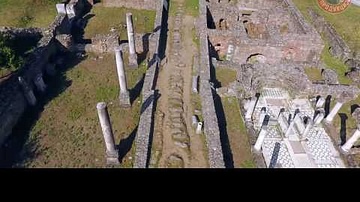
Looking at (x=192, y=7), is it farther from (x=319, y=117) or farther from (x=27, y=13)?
(x=319, y=117)

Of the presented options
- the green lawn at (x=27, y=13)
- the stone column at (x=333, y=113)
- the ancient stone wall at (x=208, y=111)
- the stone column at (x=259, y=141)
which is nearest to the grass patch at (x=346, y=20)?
the stone column at (x=333, y=113)

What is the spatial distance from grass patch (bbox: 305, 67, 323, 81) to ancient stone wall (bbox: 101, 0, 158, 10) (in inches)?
503

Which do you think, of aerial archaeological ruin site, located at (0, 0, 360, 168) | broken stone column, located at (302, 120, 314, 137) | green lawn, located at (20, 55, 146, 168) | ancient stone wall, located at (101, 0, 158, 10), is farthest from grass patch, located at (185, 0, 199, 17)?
broken stone column, located at (302, 120, 314, 137)

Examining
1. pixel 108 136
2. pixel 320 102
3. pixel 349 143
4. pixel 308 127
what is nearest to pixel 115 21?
pixel 108 136

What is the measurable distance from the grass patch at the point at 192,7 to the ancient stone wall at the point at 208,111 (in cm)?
326

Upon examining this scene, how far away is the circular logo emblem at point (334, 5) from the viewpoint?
27792mm

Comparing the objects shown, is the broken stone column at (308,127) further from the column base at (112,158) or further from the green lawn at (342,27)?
the column base at (112,158)

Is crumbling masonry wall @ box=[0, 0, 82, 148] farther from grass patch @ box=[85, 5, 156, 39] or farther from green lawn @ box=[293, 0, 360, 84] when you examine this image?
green lawn @ box=[293, 0, 360, 84]

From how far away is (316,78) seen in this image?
20.2 metres

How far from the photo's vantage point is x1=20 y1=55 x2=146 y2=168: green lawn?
13906mm
